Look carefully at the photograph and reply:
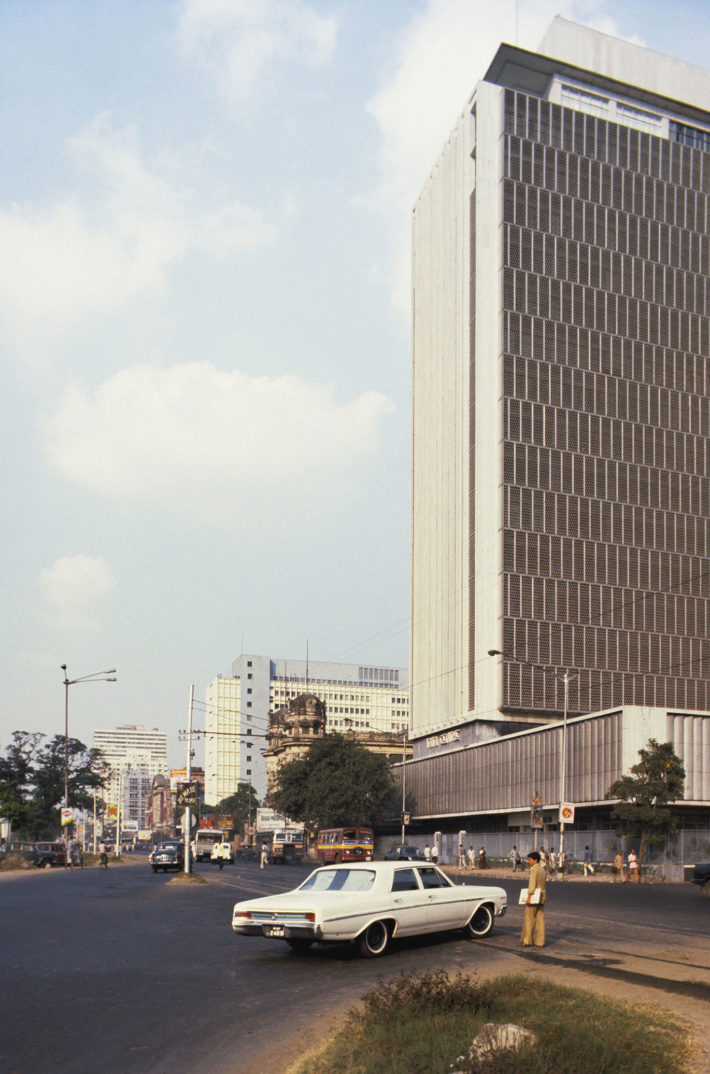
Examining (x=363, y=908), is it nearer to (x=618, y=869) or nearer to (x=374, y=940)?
(x=374, y=940)

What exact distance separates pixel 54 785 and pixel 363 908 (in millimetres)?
127353

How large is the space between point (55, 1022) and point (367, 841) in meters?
61.0

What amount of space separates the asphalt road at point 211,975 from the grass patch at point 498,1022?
27.6 inches

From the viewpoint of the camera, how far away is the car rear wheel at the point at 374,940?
15891 mm

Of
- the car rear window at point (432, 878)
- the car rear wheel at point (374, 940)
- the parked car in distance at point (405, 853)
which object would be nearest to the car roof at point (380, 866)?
the car rear window at point (432, 878)

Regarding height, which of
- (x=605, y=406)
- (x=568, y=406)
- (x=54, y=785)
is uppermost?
(x=605, y=406)

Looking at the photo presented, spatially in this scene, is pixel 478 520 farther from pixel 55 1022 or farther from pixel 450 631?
pixel 55 1022

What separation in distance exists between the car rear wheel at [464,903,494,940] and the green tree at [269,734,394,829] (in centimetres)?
8206

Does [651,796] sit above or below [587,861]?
above

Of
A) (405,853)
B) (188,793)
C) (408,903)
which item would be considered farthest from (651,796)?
(408,903)

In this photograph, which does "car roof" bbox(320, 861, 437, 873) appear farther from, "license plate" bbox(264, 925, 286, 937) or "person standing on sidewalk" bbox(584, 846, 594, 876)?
"person standing on sidewalk" bbox(584, 846, 594, 876)

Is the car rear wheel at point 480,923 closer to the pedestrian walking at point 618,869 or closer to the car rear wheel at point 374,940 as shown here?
the car rear wheel at point 374,940

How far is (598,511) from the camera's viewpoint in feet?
342

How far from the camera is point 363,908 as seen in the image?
1588 centimetres
